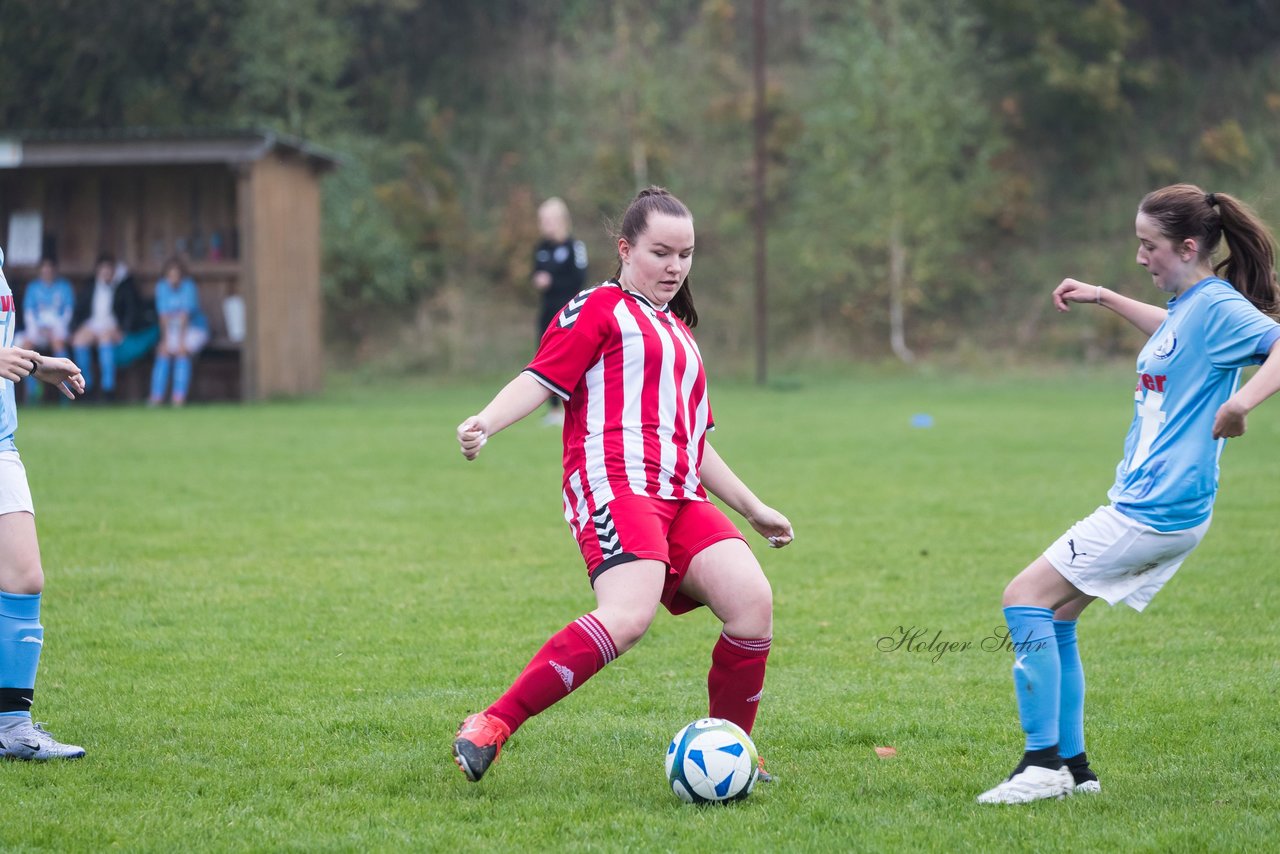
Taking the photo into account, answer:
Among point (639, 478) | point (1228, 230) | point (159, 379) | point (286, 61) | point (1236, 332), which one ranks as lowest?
point (159, 379)

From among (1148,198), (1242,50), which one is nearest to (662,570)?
(1148,198)

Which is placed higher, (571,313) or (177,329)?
(571,313)

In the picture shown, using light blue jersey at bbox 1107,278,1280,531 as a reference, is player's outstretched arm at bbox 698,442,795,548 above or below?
below

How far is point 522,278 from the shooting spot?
28906 millimetres

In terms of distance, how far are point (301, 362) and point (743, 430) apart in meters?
8.33

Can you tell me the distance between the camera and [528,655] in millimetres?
5715

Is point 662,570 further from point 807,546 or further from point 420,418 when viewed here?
point 420,418

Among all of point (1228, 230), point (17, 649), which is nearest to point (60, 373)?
point (17, 649)

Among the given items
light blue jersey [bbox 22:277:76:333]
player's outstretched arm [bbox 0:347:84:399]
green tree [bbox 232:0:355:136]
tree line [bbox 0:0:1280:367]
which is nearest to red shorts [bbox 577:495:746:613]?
player's outstretched arm [bbox 0:347:84:399]

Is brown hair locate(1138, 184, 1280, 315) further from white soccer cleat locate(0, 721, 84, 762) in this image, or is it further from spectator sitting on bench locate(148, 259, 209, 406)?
spectator sitting on bench locate(148, 259, 209, 406)

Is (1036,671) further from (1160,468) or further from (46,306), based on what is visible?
(46,306)

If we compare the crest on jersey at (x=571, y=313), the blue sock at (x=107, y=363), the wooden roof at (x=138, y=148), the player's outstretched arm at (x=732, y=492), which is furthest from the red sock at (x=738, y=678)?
the blue sock at (x=107, y=363)

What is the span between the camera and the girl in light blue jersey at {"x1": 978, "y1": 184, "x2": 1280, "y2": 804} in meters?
3.83

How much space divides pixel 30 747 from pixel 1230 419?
3642 millimetres
